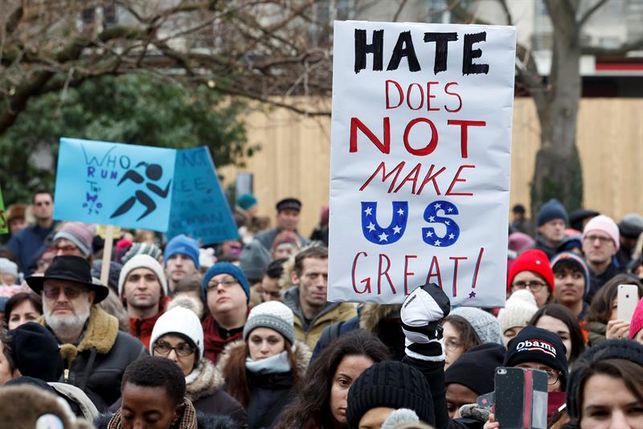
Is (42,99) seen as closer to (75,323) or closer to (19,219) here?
(19,219)

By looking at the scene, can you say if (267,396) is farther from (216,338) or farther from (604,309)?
(604,309)

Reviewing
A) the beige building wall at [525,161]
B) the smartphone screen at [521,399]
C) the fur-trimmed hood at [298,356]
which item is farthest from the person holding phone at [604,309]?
the beige building wall at [525,161]

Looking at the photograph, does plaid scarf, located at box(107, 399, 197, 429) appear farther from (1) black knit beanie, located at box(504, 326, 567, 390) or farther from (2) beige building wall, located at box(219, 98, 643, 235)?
(2) beige building wall, located at box(219, 98, 643, 235)

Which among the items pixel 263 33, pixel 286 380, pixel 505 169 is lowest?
pixel 286 380

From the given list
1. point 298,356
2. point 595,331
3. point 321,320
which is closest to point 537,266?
point 595,331

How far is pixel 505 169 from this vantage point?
22.0 ft

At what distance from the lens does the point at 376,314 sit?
7.28 m

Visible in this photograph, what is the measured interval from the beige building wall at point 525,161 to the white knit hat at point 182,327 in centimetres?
2600

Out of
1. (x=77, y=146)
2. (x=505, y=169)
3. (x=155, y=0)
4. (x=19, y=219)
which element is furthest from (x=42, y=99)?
(x=505, y=169)

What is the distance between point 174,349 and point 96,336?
720 mm

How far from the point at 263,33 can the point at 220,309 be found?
5045 mm

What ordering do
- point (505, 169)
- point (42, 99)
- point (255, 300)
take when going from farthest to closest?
1. point (42, 99)
2. point (255, 300)
3. point (505, 169)

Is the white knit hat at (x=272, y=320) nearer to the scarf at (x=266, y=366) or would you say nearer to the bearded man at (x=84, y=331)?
the scarf at (x=266, y=366)

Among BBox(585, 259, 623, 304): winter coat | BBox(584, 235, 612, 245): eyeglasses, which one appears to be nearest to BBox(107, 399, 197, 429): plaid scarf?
BBox(585, 259, 623, 304): winter coat
